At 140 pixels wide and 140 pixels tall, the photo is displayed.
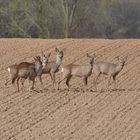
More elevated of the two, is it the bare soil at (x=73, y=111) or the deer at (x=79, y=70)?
the deer at (x=79, y=70)

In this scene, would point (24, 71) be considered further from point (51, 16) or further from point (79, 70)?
point (51, 16)

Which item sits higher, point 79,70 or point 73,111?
point 79,70

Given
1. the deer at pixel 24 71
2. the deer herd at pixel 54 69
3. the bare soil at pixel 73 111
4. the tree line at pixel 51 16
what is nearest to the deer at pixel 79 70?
the deer herd at pixel 54 69

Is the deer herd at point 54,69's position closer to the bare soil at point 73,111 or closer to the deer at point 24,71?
the deer at point 24,71

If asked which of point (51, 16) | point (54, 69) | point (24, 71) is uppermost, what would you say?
point (24, 71)

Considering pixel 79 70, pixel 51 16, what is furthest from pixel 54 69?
pixel 51 16

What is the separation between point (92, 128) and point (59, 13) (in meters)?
31.7

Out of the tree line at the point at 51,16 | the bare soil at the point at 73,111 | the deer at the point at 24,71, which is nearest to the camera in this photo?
the bare soil at the point at 73,111

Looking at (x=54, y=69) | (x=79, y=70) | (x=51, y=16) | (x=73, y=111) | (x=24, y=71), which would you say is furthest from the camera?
(x=51, y=16)

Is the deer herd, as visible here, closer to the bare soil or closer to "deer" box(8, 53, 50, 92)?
"deer" box(8, 53, 50, 92)

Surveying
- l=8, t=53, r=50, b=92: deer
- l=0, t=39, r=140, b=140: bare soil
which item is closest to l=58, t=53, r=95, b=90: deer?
l=0, t=39, r=140, b=140: bare soil

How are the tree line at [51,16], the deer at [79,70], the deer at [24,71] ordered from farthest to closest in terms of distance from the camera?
the tree line at [51,16], the deer at [79,70], the deer at [24,71]

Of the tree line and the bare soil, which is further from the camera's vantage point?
the tree line

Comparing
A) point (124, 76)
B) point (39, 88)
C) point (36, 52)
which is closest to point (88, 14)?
point (36, 52)
